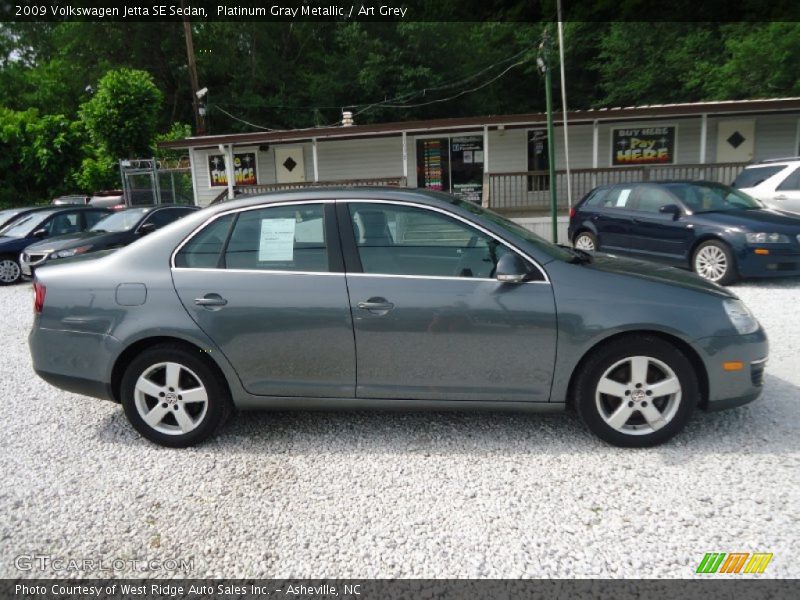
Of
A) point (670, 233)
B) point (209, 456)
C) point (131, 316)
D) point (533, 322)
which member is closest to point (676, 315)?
point (533, 322)

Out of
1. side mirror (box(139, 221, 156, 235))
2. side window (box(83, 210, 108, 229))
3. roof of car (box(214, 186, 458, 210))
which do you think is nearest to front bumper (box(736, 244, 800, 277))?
roof of car (box(214, 186, 458, 210))

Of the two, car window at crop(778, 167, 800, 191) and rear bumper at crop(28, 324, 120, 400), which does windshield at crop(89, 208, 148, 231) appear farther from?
car window at crop(778, 167, 800, 191)

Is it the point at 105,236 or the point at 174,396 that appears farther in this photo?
the point at 105,236

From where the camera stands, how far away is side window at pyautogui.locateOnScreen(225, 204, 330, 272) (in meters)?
3.59

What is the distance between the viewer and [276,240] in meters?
3.63

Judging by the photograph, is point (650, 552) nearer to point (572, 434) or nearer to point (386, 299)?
point (572, 434)

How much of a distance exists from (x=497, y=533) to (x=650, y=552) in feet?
Result: 2.18

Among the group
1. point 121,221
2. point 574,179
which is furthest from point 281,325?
point 574,179

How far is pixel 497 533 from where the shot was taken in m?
2.73

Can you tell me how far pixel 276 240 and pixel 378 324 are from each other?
0.85 metres

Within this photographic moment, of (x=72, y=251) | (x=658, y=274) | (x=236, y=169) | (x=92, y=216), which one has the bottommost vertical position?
(x=72, y=251)

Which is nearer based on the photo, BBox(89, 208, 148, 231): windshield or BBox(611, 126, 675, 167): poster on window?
BBox(89, 208, 148, 231): windshield

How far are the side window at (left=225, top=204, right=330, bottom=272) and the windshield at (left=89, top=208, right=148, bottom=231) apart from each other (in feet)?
25.4

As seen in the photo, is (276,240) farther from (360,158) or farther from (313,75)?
(313,75)
